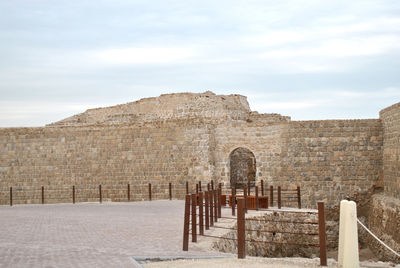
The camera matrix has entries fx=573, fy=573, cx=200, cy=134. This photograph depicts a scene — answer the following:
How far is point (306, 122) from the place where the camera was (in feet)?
68.7

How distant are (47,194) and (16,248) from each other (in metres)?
14.5

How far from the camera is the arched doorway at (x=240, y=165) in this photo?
1054 inches

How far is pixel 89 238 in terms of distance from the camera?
435 inches

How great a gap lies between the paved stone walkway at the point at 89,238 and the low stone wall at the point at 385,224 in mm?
5970

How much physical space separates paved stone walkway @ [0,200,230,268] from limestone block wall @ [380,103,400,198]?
6703 millimetres

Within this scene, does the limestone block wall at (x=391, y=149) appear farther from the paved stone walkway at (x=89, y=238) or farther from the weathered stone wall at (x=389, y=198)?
the paved stone walkway at (x=89, y=238)

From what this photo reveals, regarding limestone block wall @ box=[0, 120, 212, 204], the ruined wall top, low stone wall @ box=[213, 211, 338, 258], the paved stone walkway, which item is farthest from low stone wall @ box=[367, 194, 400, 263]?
the ruined wall top

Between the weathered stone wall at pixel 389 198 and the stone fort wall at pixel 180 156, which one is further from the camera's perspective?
the stone fort wall at pixel 180 156

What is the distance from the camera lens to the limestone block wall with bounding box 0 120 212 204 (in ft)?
73.6

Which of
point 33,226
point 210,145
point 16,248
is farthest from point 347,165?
point 16,248

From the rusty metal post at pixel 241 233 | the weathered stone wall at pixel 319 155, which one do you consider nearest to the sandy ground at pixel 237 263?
the rusty metal post at pixel 241 233

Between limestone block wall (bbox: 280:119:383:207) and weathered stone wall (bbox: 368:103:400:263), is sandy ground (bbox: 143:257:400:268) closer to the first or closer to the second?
weathered stone wall (bbox: 368:103:400:263)

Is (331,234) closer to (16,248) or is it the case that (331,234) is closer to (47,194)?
(47,194)

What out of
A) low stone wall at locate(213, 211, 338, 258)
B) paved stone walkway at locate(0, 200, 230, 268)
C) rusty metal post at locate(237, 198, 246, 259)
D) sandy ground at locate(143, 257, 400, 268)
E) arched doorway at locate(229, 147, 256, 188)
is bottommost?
low stone wall at locate(213, 211, 338, 258)
